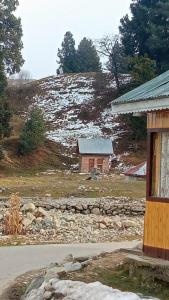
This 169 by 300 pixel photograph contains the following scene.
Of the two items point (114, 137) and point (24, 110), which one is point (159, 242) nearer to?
point (114, 137)

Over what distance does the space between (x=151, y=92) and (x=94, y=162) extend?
46376mm

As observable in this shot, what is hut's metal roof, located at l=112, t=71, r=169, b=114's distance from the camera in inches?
422

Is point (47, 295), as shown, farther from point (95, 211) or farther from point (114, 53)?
point (114, 53)

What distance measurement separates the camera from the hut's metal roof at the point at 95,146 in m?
57.8

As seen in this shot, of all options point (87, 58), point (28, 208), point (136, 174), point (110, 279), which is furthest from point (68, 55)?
point (110, 279)

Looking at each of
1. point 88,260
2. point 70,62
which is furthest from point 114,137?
point 88,260

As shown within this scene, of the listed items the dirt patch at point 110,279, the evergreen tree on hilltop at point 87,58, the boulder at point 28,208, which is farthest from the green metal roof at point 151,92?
the evergreen tree on hilltop at point 87,58

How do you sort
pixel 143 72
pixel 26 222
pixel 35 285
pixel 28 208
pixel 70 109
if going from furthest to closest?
pixel 70 109 → pixel 143 72 → pixel 28 208 → pixel 26 222 → pixel 35 285

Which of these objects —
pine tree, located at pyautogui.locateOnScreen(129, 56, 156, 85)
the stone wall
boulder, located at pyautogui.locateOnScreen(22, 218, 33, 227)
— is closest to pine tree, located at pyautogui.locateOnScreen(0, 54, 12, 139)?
pine tree, located at pyautogui.locateOnScreen(129, 56, 156, 85)

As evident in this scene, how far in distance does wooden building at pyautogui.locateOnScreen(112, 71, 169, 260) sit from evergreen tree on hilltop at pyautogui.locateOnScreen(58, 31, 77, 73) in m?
82.7

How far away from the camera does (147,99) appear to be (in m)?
11.0

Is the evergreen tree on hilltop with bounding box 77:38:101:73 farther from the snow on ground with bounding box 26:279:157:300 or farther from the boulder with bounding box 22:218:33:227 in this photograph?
the snow on ground with bounding box 26:279:157:300

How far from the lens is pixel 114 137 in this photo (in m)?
67.8

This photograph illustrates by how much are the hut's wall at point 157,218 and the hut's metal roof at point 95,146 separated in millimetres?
45790
